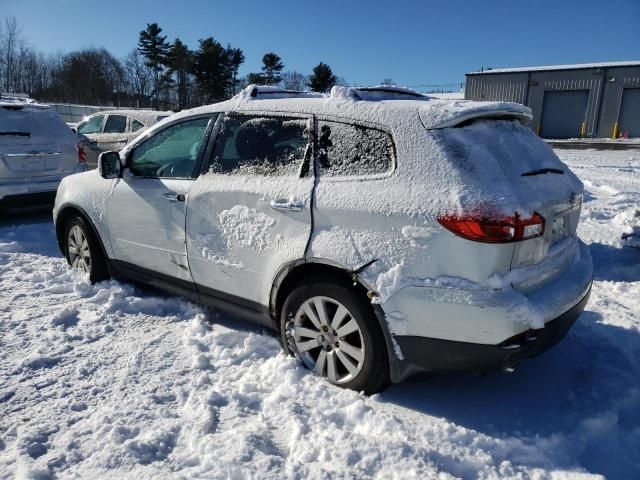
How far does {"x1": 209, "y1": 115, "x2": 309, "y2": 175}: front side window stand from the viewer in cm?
313

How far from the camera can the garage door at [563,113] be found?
3128 centimetres

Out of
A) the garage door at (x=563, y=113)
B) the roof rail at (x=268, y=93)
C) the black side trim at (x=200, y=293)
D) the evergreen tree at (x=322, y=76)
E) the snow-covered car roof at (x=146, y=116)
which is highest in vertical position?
the evergreen tree at (x=322, y=76)

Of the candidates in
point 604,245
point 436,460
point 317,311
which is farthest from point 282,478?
point 604,245

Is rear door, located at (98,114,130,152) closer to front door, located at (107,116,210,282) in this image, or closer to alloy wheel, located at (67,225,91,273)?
alloy wheel, located at (67,225,91,273)

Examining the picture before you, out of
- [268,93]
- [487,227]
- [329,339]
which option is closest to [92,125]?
[268,93]

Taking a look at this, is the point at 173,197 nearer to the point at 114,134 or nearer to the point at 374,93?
the point at 374,93

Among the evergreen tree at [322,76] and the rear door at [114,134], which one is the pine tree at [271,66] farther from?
the rear door at [114,134]

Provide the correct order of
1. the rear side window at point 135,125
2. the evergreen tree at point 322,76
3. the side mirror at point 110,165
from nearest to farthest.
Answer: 1. the side mirror at point 110,165
2. the rear side window at point 135,125
3. the evergreen tree at point 322,76

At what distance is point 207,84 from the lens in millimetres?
49312

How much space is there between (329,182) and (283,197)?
33 centimetres

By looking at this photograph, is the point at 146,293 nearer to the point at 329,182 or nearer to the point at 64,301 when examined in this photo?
the point at 64,301

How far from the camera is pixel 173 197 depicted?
3.70 m

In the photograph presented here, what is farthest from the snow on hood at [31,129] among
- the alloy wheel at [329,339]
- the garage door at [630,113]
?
the garage door at [630,113]

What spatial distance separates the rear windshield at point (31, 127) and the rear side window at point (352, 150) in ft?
19.1
